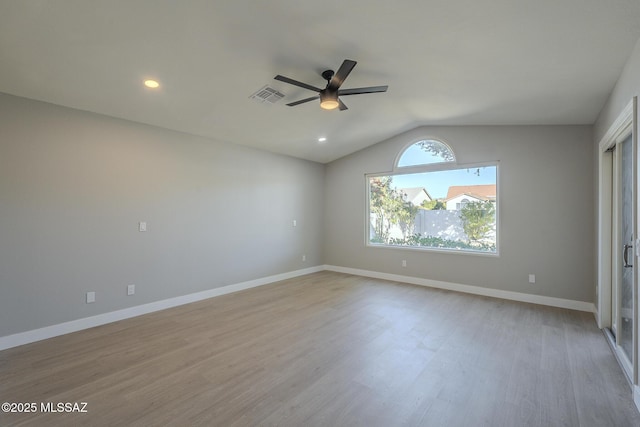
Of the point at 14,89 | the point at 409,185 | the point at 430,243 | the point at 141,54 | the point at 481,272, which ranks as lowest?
the point at 481,272

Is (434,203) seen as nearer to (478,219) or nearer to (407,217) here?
(407,217)

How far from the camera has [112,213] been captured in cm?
364

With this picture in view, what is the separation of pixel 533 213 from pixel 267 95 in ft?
14.1

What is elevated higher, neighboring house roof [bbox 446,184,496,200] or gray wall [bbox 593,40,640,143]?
gray wall [bbox 593,40,640,143]

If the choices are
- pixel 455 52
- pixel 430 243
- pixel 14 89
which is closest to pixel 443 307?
pixel 430 243

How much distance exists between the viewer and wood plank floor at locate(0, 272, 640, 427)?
1.94 meters

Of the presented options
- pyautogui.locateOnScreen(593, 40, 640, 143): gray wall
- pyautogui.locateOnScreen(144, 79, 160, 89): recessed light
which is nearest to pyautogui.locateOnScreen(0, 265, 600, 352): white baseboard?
pyautogui.locateOnScreen(593, 40, 640, 143): gray wall

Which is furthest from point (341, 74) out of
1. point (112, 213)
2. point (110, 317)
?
point (110, 317)

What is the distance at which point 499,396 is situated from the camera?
2135 millimetres

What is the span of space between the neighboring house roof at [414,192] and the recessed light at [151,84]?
4538 mm

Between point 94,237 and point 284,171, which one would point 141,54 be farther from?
point 284,171

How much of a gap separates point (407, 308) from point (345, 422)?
2.49 m

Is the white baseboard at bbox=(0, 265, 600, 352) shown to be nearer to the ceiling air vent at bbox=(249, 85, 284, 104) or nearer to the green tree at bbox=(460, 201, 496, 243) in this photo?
the green tree at bbox=(460, 201, 496, 243)

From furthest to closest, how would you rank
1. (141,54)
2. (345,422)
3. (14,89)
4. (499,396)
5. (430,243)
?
1. (430,243)
2. (14,89)
3. (141,54)
4. (499,396)
5. (345,422)
